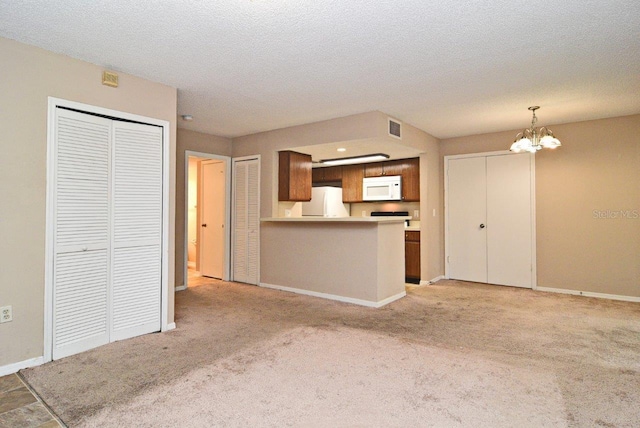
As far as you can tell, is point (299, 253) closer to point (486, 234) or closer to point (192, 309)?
point (192, 309)

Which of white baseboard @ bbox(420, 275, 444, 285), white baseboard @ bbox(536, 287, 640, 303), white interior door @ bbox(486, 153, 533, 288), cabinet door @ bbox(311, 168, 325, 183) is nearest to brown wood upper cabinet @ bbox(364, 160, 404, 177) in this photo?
cabinet door @ bbox(311, 168, 325, 183)

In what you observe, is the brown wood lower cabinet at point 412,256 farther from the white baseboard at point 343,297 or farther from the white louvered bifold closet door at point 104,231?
the white louvered bifold closet door at point 104,231

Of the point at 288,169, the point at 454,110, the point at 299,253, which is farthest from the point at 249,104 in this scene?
the point at 454,110

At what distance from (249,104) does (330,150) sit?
1.55 meters

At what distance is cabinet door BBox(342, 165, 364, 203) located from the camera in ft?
21.9

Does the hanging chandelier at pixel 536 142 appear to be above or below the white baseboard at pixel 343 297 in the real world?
above

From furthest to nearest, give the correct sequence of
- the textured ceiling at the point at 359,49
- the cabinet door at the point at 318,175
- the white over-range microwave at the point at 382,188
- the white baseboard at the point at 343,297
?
the cabinet door at the point at 318,175
the white over-range microwave at the point at 382,188
the white baseboard at the point at 343,297
the textured ceiling at the point at 359,49

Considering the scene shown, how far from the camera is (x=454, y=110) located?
441 centimetres

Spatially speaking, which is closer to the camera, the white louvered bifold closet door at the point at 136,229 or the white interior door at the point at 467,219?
the white louvered bifold closet door at the point at 136,229

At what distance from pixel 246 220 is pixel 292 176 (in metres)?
1.07

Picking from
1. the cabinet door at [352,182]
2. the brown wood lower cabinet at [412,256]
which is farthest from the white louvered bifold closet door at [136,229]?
the cabinet door at [352,182]

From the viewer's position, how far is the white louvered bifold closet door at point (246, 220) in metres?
5.69

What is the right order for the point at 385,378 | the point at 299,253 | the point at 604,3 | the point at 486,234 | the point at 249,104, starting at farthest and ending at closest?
the point at 486,234 < the point at 299,253 < the point at 249,104 < the point at 385,378 < the point at 604,3

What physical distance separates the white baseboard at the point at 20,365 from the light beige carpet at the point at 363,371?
10cm
